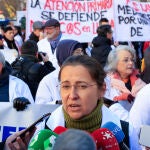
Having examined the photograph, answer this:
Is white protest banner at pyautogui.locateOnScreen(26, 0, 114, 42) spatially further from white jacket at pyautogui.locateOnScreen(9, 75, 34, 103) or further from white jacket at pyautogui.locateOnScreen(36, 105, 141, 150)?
white jacket at pyautogui.locateOnScreen(36, 105, 141, 150)

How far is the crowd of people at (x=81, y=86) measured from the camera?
235 centimetres

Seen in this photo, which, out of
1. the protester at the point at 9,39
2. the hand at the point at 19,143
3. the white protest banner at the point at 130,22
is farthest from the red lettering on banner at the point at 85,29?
the hand at the point at 19,143

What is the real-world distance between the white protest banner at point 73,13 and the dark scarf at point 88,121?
667 centimetres

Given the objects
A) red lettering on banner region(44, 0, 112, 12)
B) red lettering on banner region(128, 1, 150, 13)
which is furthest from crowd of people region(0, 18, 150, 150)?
red lettering on banner region(128, 1, 150, 13)

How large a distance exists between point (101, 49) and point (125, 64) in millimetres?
2367

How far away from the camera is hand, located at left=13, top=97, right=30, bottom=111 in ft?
12.5

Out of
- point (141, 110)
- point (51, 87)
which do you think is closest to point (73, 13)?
point (51, 87)

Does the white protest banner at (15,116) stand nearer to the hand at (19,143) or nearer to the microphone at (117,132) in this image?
the hand at (19,143)

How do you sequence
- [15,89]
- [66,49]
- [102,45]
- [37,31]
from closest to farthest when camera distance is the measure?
1. [15,89]
2. [66,49]
3. [102,45]
4. [37,31]

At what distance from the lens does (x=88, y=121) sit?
7.66 ft

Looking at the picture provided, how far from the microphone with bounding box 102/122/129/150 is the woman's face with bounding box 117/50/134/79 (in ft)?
8.56

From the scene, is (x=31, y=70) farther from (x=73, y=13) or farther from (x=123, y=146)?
(x=123, y=146)

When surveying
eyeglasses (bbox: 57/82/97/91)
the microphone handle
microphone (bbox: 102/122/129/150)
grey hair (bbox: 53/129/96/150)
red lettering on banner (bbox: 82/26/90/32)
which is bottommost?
the microphone handle

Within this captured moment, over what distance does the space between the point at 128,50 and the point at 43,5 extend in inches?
171
